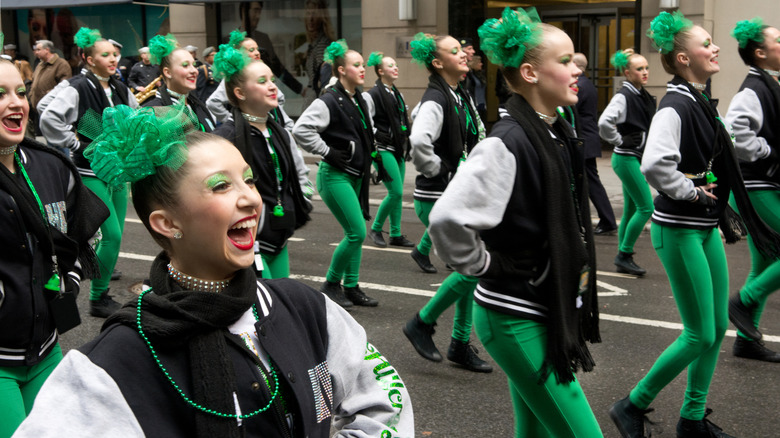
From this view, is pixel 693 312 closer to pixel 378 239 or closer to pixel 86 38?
pixel 378 239

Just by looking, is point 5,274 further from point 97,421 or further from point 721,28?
point 721,28

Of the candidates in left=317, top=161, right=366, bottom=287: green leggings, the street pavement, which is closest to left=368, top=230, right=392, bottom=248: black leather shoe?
the street pavement

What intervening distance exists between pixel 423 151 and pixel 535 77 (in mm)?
3218

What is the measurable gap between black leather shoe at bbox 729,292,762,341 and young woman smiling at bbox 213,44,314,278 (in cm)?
282

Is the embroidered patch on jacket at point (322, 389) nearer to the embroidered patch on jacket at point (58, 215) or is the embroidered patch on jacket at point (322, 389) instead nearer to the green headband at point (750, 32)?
the embroidered patch on jacket at point (58, 215)

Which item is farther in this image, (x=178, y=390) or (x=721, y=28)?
(x=721, y=28)

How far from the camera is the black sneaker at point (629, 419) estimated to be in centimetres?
450

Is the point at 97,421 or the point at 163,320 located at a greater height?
the point at 163,320

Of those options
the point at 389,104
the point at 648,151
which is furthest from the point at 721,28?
the point at 648,151

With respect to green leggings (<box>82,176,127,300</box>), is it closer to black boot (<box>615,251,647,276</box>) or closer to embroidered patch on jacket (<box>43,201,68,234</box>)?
embroidered patch on jacket (<box>43,201,68,234</box>)

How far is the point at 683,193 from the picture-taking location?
449 centimetres

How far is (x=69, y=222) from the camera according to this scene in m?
3.88

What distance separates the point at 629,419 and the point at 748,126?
2.30 m

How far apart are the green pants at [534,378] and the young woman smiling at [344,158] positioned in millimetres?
3891
